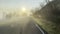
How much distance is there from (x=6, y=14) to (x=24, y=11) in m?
0.63

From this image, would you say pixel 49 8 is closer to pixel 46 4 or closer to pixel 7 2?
pixel 46 4

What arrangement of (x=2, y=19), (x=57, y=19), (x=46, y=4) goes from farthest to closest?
(x=46, y=4) → (x=57, y=19) → (x=2, y=19)

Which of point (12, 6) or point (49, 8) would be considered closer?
point (12, 6)

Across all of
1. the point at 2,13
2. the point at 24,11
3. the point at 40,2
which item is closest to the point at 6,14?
the point at 2,13

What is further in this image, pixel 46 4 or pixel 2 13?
pixel 46 4

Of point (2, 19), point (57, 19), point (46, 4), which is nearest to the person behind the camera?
point (2, 19)

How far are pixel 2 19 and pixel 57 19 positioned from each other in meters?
1.62

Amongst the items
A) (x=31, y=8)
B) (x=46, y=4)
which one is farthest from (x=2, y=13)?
(x=46, y=4)

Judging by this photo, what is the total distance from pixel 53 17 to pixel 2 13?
1593 millimetres

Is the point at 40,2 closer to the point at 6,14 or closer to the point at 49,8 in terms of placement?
the point at 49,8

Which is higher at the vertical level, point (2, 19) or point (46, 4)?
point (46, 4)

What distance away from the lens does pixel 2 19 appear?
5.37 metres

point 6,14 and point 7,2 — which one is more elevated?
point 7,2

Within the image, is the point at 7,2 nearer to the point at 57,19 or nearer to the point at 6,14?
the point at 6,14
